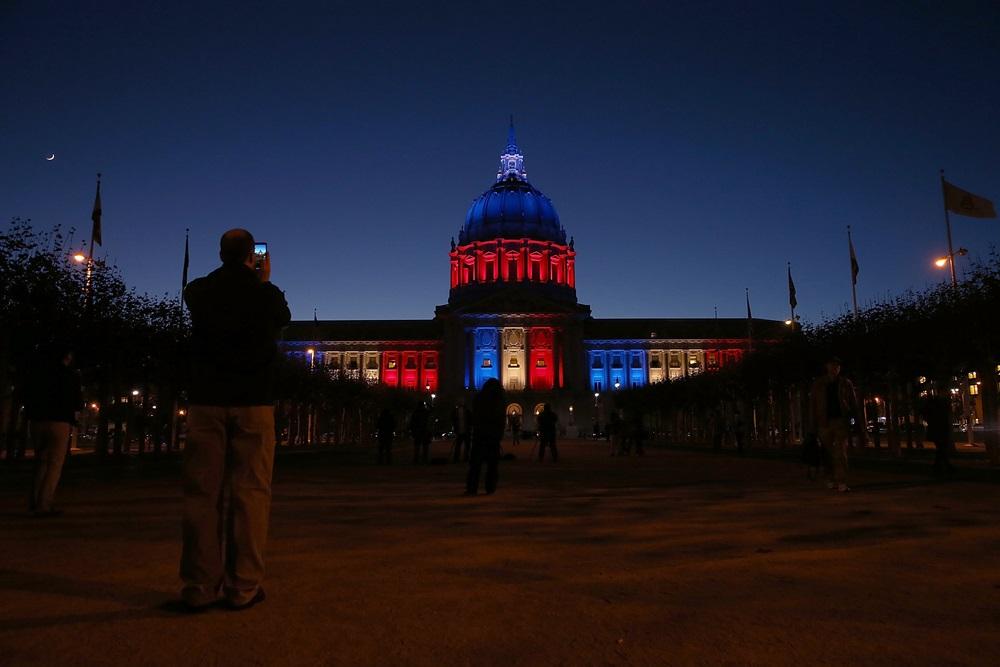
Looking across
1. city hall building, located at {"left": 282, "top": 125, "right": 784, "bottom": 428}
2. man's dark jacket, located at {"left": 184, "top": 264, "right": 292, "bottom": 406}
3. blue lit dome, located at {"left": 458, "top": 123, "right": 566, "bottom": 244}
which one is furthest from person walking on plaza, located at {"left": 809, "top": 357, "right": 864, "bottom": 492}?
blue lit dome, located at {"left": 458, "top": 123, "right": 566, "bottom": 244}

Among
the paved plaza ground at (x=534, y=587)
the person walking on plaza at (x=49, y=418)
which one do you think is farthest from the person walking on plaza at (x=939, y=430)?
the person walking on plaza at (x=49, y=418)

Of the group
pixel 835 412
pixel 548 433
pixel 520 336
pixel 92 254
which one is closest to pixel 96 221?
pixel 92 254

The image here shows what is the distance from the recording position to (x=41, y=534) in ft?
28.7

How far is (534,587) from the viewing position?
5.82 meters

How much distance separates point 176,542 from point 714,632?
19.1 feet

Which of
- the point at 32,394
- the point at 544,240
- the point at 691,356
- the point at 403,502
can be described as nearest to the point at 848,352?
the point at 403,502

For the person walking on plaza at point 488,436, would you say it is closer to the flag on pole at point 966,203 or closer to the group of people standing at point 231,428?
the group of people standing at point 231,428

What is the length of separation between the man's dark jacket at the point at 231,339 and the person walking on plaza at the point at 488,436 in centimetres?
848

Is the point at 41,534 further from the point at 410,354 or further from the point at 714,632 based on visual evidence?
the point at 410,354

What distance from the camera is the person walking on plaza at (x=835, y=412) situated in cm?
1395

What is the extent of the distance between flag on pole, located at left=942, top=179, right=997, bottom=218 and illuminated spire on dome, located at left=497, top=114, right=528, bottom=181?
365ft

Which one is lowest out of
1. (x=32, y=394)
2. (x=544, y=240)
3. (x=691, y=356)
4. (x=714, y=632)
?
(x=714, y=632)

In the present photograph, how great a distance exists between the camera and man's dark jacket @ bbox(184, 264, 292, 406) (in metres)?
5.32

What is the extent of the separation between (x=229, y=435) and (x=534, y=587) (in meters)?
2.42
